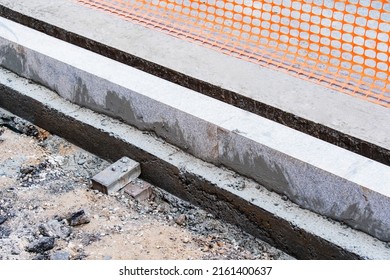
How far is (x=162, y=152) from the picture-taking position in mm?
4695

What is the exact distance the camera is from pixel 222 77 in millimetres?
4672

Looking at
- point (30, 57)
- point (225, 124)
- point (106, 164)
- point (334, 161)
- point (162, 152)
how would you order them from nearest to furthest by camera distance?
point (334, 161)
point (225, 124)
point (162, 152)
point (106, 164)
point (30, 57)

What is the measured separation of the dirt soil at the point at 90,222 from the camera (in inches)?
167

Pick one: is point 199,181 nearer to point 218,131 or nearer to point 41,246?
point 218,131

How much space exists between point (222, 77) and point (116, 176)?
95 cm

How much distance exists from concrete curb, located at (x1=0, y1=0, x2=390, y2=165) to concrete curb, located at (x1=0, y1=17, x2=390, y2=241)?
0.06 m

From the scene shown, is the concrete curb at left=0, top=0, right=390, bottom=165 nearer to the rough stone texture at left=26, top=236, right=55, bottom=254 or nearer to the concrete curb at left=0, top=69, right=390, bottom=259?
the concrete curb at left=0, top=69, right=390, bottom=259

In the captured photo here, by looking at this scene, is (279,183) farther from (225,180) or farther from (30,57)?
(30,57)

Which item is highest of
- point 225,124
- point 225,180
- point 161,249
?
point 225,124

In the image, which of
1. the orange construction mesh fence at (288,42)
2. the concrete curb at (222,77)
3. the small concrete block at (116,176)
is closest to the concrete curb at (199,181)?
the small concrete block at (116,176)

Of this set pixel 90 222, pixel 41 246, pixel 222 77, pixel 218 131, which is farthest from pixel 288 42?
pixel 41 246

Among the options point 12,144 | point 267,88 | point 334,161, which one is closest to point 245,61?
point 267,88

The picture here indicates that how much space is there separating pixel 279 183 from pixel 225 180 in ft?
→ 1.18

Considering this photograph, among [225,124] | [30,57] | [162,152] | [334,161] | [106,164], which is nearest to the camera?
[334,161]
